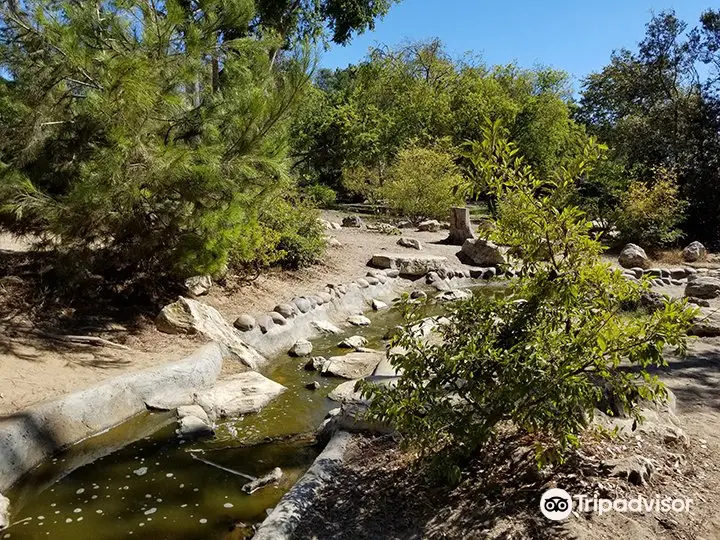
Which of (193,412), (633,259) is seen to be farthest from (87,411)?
(633,259)

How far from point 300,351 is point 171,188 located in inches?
98.5

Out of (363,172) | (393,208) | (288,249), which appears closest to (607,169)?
(393,208)

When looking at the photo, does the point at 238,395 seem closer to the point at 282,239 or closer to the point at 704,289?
the point at 282,239

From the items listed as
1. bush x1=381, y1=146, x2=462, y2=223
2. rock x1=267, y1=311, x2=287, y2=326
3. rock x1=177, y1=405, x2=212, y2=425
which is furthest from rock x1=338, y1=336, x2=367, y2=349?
bush x1=381, y1=146, x2=462, y2=223

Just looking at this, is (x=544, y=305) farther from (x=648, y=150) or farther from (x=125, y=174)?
(x=648, y=150)

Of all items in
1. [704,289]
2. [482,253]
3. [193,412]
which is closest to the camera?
[193,412]

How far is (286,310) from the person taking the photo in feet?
25.8

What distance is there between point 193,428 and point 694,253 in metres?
13.5

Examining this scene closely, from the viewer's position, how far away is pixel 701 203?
1638 centimetres

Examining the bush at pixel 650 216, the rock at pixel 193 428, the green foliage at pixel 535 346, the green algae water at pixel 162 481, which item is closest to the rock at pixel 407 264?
the bush at pixel 650 216

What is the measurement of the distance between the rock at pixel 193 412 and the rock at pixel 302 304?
10.3ft

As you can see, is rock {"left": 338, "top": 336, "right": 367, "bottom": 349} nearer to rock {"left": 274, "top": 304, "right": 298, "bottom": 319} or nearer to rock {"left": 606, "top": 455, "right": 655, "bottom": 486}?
rock {"left": 274, "top": 304, "right": 298, "bottom": 319}

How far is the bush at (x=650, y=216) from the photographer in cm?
1455

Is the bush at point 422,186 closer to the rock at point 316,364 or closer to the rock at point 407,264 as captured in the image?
the rock at point 407,264
